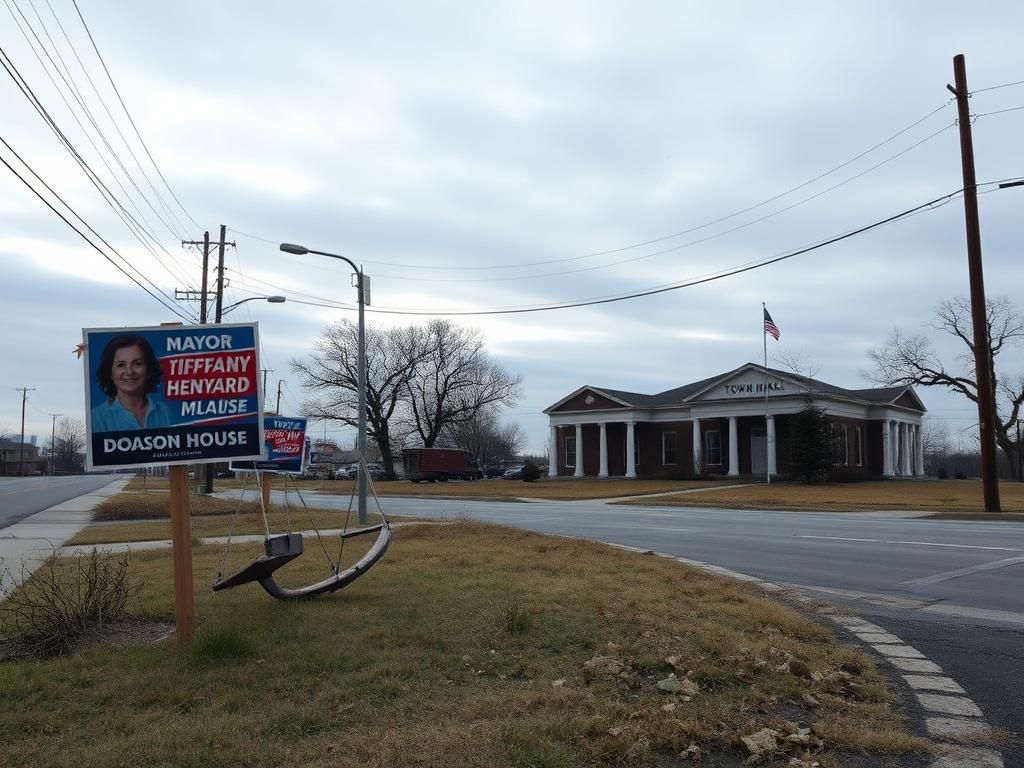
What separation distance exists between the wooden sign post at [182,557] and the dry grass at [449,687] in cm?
20

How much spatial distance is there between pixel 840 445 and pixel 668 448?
41.9 feet

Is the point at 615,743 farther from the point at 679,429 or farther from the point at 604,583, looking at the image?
the point at 679,429

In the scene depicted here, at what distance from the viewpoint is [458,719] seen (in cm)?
500

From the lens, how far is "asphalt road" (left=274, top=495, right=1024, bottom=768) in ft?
22.1

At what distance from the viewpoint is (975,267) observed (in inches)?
978

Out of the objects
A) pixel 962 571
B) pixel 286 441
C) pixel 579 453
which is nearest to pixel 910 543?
pixel 962 571

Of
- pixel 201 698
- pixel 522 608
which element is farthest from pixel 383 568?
pixel 201 698

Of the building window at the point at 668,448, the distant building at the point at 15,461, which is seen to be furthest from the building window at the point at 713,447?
the distant building at the point at 15,461

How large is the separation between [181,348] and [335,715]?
378 centimetres

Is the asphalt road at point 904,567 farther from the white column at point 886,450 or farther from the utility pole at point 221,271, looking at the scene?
the white column at point 886,450

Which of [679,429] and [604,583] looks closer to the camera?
[604,583]

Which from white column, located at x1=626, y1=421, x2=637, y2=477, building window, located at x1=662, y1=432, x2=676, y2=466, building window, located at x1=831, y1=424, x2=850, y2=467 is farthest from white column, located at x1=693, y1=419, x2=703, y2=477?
building window, located at x1=831, y1=424, x2=850, y2=467

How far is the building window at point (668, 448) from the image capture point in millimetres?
63094

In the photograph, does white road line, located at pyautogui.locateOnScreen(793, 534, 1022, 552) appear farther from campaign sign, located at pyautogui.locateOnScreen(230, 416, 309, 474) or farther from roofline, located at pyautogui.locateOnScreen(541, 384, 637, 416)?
roofline, located at pyautogui.locateOnScreen(541, 384, 637, 416)
